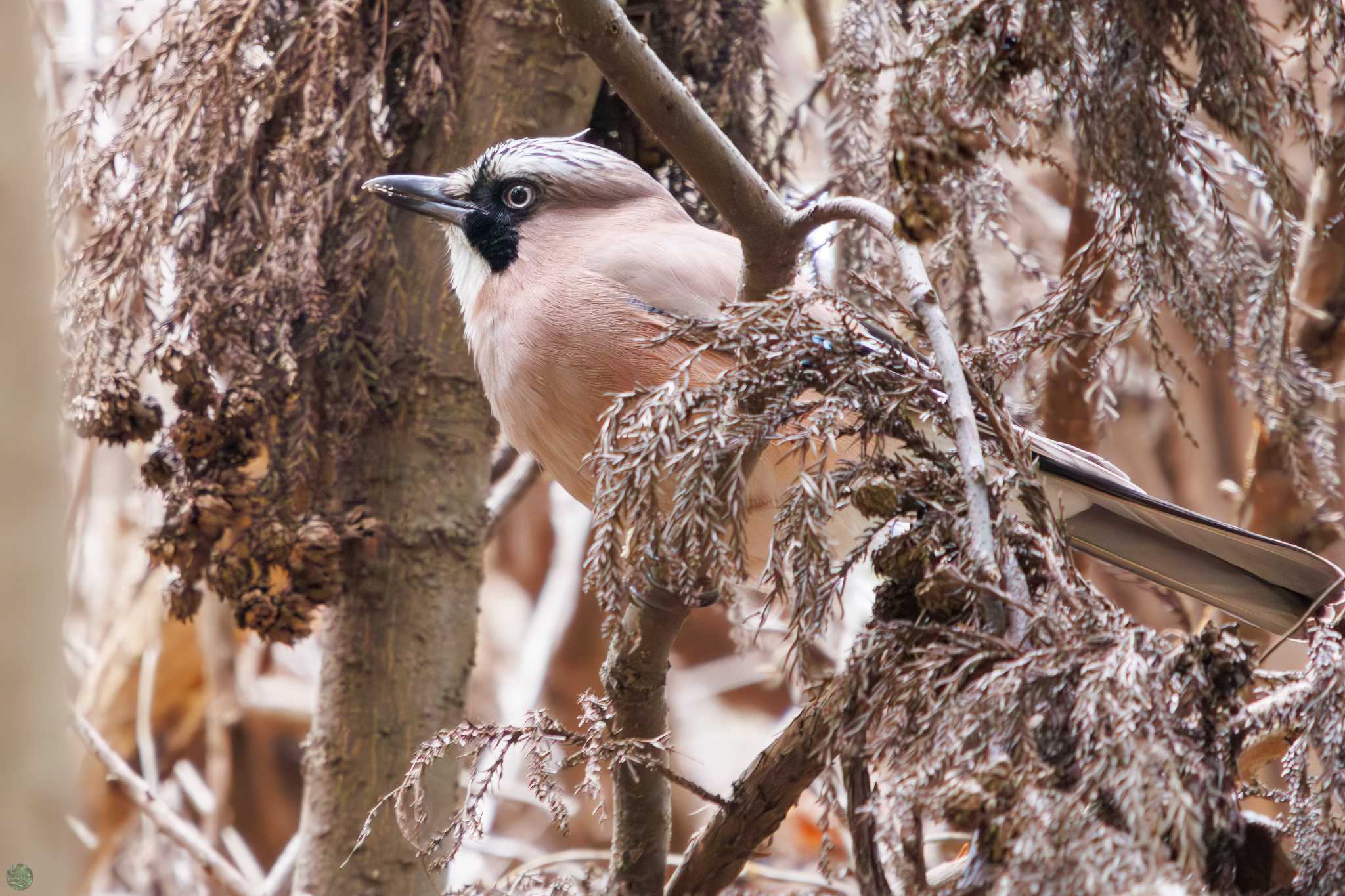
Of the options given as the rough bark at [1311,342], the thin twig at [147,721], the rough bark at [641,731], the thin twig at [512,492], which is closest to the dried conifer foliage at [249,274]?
the thin twig at [512,492]

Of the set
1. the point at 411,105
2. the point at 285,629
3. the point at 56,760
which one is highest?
the point at 411,105

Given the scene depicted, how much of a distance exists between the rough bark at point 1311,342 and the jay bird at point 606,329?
89cm

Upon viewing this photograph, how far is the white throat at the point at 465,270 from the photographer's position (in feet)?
7.85

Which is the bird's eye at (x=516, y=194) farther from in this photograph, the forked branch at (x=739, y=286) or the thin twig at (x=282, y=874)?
the thin twig at (x=282, y=874)

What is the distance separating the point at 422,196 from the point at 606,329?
0.44 meters

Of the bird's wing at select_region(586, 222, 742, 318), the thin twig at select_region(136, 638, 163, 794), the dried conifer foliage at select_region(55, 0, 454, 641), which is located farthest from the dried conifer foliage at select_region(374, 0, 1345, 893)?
the thin twig at select_region(136, 638, 163, 794)

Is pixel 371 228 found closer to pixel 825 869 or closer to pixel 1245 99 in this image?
pixel 825 869

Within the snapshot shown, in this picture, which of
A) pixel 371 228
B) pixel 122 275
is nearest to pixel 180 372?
pixel 122 275

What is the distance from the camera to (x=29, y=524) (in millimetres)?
857

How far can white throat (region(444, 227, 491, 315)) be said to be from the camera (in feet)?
7.85

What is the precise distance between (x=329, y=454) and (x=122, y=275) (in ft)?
1.54

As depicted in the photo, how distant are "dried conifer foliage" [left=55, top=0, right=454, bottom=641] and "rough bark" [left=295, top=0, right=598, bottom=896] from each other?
0.09 metres

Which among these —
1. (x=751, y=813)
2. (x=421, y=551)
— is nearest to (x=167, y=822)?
Result: (x=421, y=551)

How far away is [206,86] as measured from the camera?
2.22m
